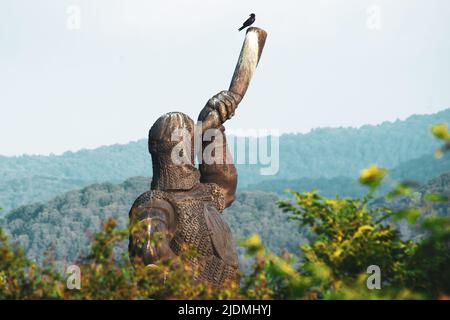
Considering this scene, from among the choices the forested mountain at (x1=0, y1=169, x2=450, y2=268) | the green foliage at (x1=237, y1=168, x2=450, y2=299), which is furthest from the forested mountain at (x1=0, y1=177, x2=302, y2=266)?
the green foliage at (x1=237, y1=168, x2=450, y2=299)

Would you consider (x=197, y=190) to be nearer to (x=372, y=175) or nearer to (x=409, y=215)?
(x=372, y=175)

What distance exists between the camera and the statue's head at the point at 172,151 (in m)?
9.12

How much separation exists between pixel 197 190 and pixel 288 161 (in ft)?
275

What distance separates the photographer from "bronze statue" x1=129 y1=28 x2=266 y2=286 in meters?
8.83

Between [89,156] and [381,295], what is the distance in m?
95.4

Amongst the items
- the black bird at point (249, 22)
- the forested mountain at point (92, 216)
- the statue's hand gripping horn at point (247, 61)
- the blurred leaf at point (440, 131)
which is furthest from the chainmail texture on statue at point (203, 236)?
the forested mountain at point (92, 216)

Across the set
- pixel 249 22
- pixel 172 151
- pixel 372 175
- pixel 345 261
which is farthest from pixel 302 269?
pixel 249 22

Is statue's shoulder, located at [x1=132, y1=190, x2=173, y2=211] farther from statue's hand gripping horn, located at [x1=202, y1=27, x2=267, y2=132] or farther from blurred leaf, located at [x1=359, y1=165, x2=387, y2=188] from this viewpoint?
blurred leaf, located at [x1=359, y1=165, x2=387, y2=188]

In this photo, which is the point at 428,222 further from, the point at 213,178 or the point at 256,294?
the point at 213,178

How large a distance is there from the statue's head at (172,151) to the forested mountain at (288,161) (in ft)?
238

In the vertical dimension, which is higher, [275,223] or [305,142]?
[305,142]

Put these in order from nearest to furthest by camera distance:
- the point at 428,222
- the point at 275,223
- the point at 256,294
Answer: the point at 428,222 → the point at 256,294 → the point at 275,223
